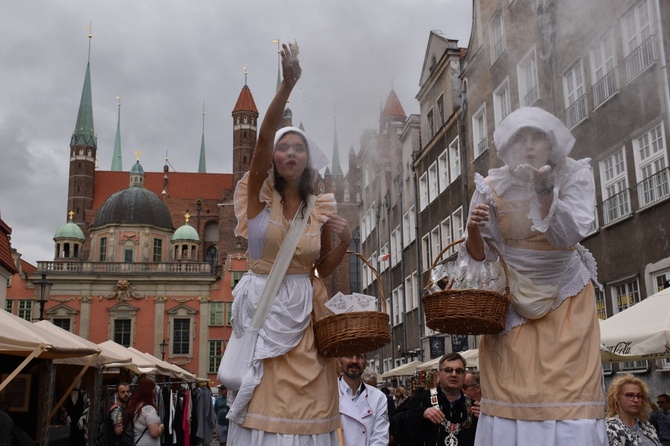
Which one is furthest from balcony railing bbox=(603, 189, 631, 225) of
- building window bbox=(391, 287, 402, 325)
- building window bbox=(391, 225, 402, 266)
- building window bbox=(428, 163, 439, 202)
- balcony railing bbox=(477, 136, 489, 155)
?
building window bbox=(391, 287, 402, 325)

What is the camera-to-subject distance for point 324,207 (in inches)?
147

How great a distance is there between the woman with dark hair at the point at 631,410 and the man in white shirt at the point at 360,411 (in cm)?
177

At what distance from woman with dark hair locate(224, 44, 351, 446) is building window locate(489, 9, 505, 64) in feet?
47.9

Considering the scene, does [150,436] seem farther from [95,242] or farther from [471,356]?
[95,242]

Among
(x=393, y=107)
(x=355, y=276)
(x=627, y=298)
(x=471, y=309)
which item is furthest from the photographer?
(x=355, y=276)

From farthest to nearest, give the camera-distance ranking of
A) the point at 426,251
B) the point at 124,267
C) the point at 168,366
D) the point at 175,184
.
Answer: the point at 175,184 < the point at 124,267 < the point at 426,251 < the point at 168,366

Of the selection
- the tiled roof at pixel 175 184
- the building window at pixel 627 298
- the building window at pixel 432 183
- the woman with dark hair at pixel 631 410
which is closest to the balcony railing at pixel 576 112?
the building window at pixel 627 298

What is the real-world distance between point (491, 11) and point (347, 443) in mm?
13869

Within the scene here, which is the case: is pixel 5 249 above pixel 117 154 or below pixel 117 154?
below

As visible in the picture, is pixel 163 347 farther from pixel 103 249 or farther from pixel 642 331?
pixel 642 331

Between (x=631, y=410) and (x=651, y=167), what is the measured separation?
9.28 m

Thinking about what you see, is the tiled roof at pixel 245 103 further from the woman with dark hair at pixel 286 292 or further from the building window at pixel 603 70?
the woman with dark hair at pixel 286 292

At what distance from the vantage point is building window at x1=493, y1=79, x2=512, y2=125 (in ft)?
59.6

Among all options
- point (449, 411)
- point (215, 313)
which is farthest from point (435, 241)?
point (215, 313)
